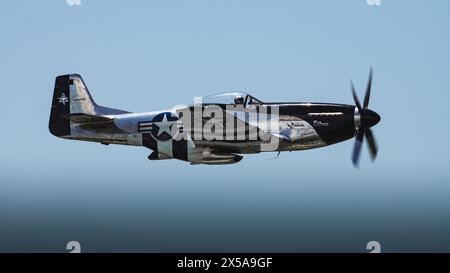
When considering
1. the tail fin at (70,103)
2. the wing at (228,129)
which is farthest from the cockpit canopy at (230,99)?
the tail fin at (70,103)

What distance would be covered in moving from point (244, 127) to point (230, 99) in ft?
2.99

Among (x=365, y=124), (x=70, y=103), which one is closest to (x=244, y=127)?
(x=365, y=124)

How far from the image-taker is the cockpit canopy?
76.9 feet

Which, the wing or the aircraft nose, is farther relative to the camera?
the wing

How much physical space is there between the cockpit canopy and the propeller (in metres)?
3.07

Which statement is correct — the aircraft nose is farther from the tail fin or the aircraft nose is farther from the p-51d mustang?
the tail fin

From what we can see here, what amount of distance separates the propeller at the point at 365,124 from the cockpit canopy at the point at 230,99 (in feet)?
10.1

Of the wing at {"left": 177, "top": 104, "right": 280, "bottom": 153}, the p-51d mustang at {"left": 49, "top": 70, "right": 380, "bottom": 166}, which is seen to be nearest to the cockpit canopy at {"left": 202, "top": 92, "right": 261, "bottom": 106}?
the p-51d mustang at {"left": 49, "top": 70, "right": 380, "bottom": 166}

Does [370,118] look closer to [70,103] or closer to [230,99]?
[230,99]

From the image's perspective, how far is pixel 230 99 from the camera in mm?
23469

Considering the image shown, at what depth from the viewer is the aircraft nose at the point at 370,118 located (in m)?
23.0

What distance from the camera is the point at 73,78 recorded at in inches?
1071
